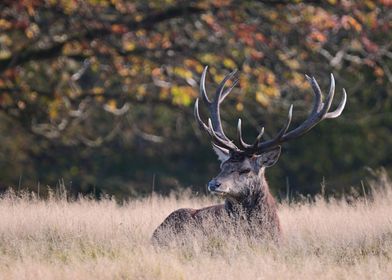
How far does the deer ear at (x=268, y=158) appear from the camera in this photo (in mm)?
9219

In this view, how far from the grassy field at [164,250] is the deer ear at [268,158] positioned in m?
0.62

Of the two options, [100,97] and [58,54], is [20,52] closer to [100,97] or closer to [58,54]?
[58,54]

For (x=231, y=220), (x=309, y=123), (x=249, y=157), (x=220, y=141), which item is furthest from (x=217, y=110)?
(x=231, y=220)

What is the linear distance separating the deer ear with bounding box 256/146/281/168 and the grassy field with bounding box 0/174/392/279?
2.05 ft

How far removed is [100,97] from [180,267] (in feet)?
25.5

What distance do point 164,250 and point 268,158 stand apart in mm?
1594

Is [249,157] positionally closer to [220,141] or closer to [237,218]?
[220,141]

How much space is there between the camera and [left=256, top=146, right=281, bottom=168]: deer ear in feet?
30.2

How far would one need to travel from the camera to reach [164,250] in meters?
8.05

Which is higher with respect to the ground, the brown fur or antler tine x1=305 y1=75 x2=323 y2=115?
antler tine x1=305 y1=75 x2=323 y2=115

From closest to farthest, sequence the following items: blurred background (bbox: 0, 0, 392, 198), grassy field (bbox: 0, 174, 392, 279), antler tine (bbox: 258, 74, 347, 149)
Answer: grassy field (bbox: 0, 174, 392, 279) < antler tine (bbox: 258, 74, 347, 149) < blurred background (bbox: 0, 0, 392, 198)

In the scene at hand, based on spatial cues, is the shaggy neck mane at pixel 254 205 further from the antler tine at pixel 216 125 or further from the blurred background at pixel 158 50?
the blurred background at pixel 158 50

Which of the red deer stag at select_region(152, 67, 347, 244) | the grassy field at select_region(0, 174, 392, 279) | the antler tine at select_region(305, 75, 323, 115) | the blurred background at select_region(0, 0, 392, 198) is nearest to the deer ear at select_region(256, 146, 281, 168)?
the red deer stag at select_region(152, 67, 347, 244)

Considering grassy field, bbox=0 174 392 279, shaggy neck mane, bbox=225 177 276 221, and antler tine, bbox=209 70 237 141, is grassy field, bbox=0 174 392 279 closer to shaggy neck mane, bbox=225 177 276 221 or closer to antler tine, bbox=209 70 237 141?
shaggy neck mane, bbox=225 177 276 221
